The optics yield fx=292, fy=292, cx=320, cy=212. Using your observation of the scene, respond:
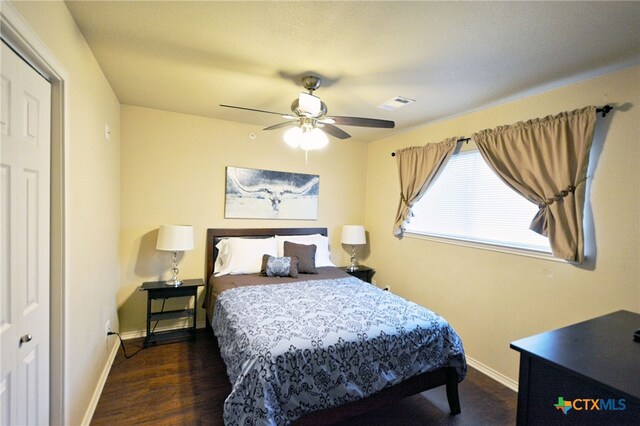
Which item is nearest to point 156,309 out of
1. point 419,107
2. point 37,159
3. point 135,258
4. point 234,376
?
point 135,258

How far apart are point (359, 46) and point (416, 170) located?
2040 millimetres

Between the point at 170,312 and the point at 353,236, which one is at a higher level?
the point at 353,236

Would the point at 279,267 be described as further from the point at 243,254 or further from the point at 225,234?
the point at 225,234

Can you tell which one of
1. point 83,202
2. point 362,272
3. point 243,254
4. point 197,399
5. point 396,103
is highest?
point 396,103

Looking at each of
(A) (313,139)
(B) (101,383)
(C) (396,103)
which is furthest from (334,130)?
(B) (101,383)

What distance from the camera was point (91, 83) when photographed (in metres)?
2.03

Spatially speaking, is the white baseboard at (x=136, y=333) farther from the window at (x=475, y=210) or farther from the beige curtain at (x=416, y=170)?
the window at (x=475, y=210)

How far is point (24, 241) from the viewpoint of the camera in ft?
4.10

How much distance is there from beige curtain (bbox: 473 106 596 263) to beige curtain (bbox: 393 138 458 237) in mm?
719

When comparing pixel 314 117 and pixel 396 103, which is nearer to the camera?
pixel 314 117

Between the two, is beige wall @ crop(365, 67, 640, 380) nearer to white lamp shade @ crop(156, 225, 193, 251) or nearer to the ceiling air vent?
the ceiling air vent

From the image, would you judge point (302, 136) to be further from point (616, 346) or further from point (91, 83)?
point (616, 346)

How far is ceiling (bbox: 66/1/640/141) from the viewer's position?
61.0 inches

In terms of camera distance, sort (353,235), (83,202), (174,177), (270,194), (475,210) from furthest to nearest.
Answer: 1. (353,235)
2. (270,194)
3. (174,177)
4. (475,210)
5. (83,202)
